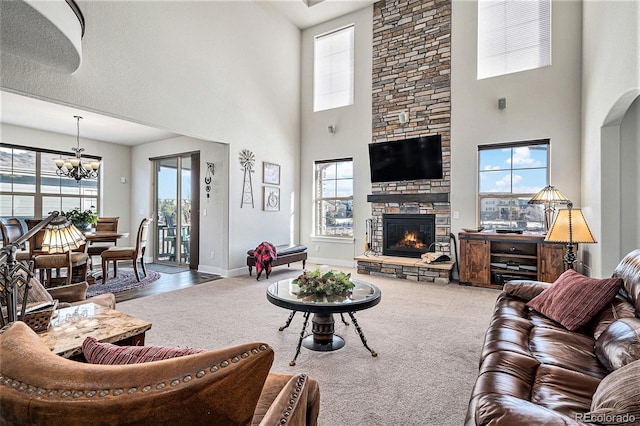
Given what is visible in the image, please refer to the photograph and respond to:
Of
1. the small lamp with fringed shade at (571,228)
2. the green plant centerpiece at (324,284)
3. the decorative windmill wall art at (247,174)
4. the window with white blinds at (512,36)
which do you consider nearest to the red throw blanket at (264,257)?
the decorative windmill wall art at (247,174)

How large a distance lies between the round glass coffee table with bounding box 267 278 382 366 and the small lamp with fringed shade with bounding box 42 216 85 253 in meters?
1.49

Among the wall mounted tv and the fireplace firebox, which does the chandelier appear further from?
the fireplace firebox

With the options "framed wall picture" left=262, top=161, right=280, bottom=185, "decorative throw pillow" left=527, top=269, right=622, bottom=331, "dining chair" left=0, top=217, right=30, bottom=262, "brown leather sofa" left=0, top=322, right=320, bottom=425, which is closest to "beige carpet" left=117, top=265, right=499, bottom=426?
"decorative throw pillow" left=527, top=269, right=622, bottom=331

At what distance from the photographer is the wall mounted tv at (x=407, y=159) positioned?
5.80 m

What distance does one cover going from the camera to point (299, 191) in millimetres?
7441

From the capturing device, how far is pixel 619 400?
3.19ft

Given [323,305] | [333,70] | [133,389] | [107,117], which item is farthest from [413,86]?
[133,389]

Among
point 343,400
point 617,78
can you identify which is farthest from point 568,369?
point 617,78

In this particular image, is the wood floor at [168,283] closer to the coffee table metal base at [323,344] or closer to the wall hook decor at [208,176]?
the wall hook decor at [208,176]

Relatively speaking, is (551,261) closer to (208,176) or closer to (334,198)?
(334,198)

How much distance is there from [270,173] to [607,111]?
200 inches

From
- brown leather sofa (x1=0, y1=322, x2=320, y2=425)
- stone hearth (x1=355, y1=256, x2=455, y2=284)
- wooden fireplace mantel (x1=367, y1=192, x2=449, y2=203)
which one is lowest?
stone hearth (x1=355, y1=256, x2=455, y2=284)

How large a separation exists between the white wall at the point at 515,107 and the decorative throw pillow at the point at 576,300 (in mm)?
3267

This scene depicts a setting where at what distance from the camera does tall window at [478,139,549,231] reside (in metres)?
5.11
